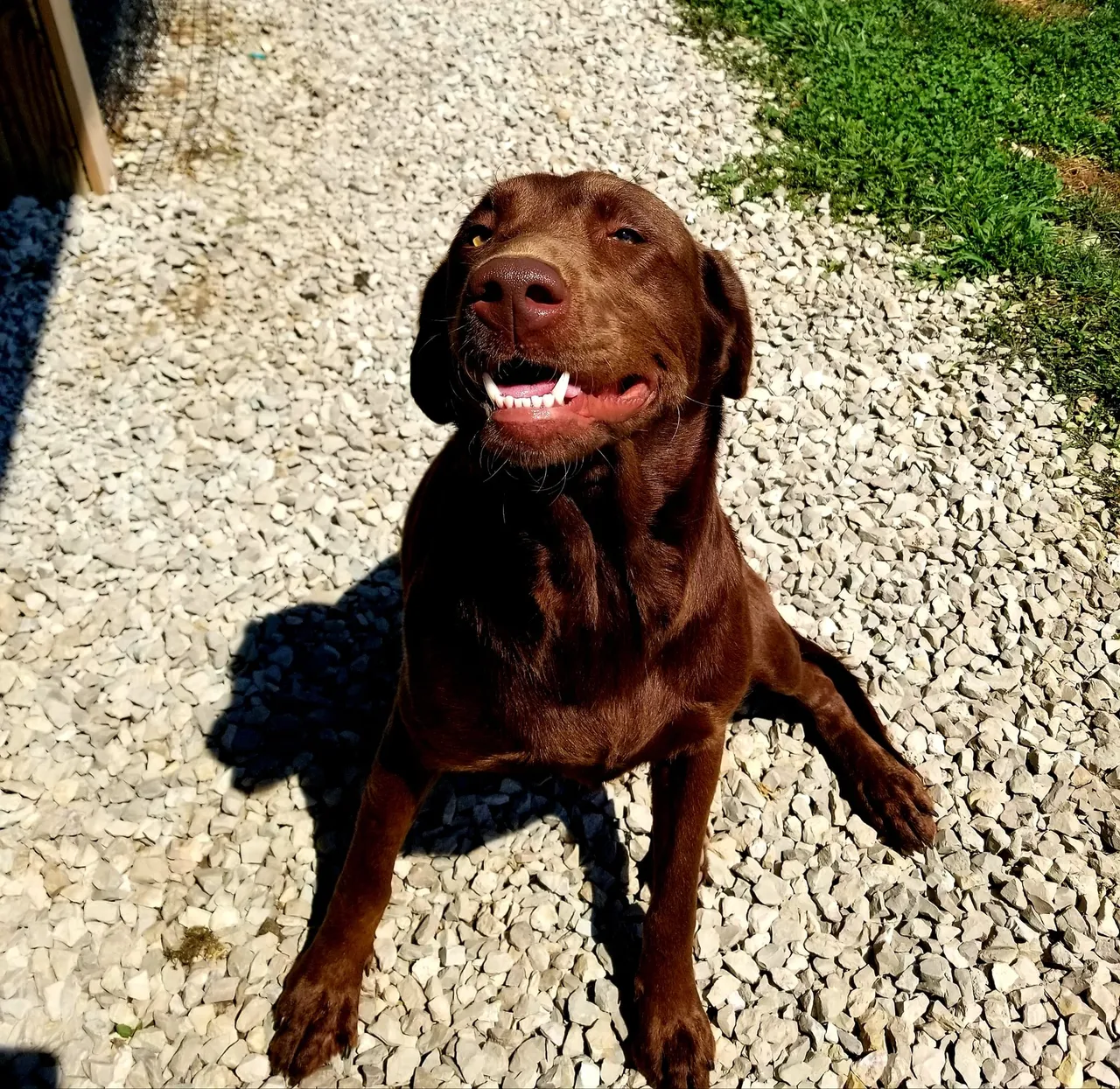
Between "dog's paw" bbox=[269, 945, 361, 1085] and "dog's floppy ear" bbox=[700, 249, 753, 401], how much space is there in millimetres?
1902

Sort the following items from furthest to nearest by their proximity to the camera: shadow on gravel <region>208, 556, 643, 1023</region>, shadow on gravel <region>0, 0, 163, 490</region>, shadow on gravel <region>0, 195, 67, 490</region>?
shadow on gravel <region>0, 0, 163, 490</region>, shadow on gravel <region>0, 195, 67, 490</region>, shadow on gravel <region>208, 556, 643, 1023</region>

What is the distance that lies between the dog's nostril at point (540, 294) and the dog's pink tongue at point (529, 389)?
170 millimetres

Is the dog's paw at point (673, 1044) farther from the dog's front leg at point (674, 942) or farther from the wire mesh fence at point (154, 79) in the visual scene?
the wire mesh fence at point (154, 79)

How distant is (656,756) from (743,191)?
12.3 feet

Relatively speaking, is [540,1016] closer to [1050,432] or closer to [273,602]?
[273,602]

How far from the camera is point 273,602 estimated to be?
385 cm

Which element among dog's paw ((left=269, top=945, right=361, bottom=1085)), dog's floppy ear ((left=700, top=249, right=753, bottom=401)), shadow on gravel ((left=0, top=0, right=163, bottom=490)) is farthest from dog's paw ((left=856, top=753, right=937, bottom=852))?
shadow on gravel ((left=0, top=0, right=163, bottom=490))

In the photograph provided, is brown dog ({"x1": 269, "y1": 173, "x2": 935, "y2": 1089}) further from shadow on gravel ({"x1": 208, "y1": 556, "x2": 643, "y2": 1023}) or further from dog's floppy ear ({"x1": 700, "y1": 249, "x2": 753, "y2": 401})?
shadow on gravel ({"x1": 208, "y1": 556, "x2": 643, "y2": 1023})

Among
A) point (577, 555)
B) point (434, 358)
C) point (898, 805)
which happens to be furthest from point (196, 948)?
point (898, 805)

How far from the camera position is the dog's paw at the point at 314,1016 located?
2752mm

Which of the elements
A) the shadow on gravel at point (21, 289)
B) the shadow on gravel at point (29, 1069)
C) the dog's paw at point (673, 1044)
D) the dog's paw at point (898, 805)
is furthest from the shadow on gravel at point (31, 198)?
the dog's paw at point (898, 805)

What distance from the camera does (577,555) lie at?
7.53 ft

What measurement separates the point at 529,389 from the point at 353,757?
179 cm

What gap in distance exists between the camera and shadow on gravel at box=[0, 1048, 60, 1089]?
2.74 meters
